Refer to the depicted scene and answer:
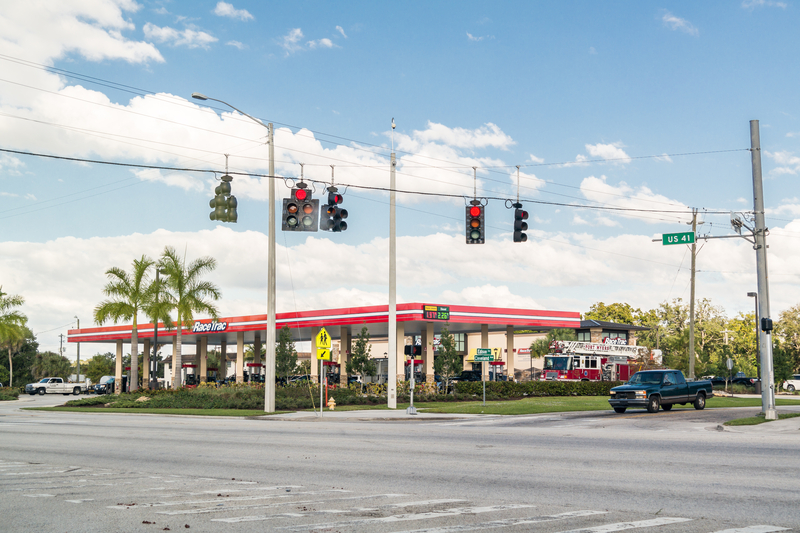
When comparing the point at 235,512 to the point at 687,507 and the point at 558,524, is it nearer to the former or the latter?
the point at 558,524

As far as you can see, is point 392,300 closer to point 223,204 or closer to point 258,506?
point 223,204

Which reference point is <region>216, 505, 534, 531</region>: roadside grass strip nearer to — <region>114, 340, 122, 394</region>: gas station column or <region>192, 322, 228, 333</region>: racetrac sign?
<region>192, 322, 228, 333</region>: racetrac sign

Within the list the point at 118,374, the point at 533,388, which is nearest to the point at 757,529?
the point at 533,388

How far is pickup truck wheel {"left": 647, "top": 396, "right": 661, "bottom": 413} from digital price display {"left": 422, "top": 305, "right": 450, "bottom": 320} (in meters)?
16.8

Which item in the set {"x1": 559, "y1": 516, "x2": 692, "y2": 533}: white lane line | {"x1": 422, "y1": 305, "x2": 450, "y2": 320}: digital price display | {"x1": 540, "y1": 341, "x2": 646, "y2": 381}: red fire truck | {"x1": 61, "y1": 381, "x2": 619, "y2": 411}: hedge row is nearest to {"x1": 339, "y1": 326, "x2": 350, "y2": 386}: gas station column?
{"x1": 422, "y1": 305, "x2": 450, "y2": 320}: digital price display

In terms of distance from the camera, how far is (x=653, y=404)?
96.4ft

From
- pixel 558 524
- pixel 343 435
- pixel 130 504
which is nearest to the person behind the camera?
pixel 558 524

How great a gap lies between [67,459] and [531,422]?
53.7 feet

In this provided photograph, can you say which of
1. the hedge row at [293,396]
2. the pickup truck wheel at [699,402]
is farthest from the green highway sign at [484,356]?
the pickup truck wheel at [699,402]

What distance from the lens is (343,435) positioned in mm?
19656

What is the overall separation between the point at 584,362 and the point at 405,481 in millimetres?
42144

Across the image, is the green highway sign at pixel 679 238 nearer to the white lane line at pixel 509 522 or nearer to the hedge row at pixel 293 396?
the hedge row at pixel 293 396

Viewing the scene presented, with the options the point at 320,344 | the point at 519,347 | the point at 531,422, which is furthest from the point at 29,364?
the point at 531,422

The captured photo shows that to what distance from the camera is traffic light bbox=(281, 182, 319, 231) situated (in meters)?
20.1
